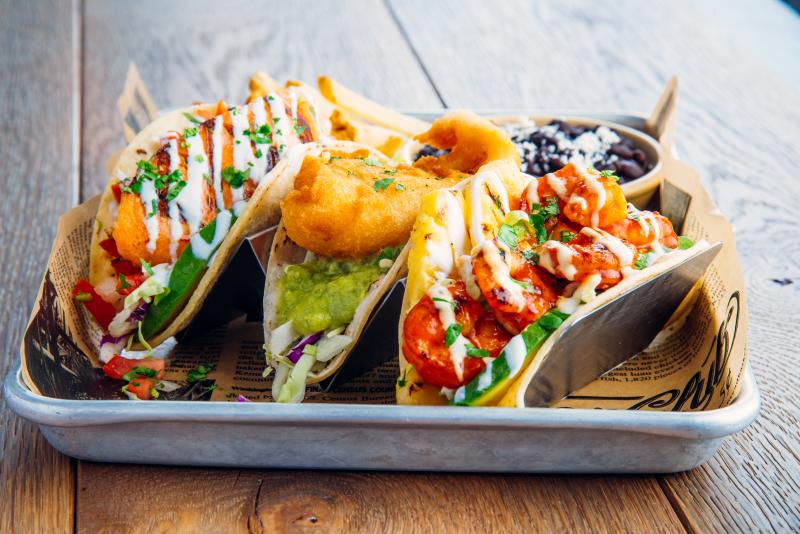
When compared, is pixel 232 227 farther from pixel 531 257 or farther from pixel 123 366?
pixel 531 257

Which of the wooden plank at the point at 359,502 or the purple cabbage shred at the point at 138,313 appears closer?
the wooden plank at the point at 359,502

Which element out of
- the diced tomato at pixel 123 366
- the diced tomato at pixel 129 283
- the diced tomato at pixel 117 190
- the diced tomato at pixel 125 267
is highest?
the diced tomato at pixel 117 190

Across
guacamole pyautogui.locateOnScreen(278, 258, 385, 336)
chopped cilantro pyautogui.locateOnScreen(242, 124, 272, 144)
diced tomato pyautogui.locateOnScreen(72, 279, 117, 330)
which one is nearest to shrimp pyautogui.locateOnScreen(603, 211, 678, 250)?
guacamole pyautogui.locateOnScreen(278, 258, 385, 336)

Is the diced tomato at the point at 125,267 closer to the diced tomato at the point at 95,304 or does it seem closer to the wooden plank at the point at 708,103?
the diced tomato at the point at 95,304

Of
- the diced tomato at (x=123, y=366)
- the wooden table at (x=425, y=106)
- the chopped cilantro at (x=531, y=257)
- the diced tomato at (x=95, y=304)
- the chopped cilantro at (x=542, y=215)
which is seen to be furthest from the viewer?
the diced tomato at (x=95, y=304)

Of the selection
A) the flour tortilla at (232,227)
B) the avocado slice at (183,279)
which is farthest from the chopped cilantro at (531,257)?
the avocado slice at (183,279)

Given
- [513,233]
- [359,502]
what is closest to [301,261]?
[513,233]
